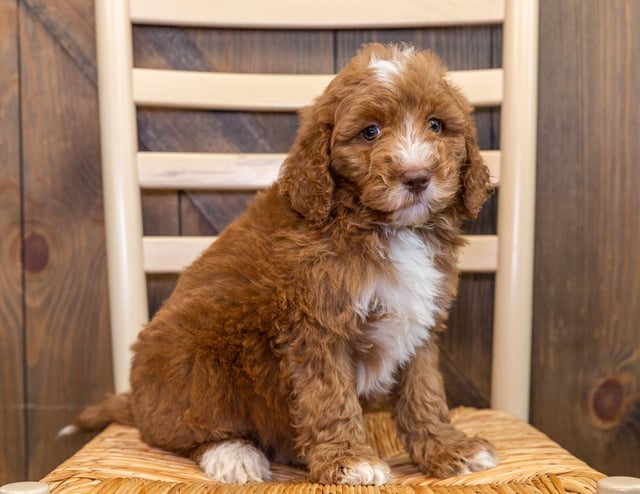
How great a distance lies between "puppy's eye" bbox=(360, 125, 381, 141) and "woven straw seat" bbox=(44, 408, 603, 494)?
605 millimetres

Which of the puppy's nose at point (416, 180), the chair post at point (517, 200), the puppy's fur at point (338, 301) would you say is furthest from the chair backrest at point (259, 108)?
the puppy's nose at point (416, 180)

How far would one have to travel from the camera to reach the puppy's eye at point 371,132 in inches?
50.5

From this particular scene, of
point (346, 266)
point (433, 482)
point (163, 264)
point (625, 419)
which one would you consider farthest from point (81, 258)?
point (625, 419)

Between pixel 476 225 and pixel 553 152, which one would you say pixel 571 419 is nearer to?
pixel 476 225

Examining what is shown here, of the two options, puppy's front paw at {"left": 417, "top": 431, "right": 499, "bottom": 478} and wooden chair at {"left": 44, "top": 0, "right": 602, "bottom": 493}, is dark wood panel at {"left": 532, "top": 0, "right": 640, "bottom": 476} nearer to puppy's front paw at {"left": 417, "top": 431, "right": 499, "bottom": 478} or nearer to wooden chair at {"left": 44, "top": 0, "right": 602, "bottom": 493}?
wooden chair at {"left": 44, "top": 0, "right": 602, "bottom": 493}

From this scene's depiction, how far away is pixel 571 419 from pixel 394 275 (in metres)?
1.01

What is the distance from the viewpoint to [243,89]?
1.77m

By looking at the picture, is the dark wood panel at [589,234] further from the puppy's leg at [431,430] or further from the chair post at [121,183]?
the chair post at [121,183]

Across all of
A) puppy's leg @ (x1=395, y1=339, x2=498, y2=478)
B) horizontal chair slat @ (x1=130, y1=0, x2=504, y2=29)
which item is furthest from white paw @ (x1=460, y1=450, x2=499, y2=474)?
horizontal chair slat @ (x1=130, y1=0, x2=504, y2=29)

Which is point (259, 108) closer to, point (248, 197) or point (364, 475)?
point (248, 197)

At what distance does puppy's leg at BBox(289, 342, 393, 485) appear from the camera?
1261 mm

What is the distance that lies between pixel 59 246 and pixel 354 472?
3.90 ft

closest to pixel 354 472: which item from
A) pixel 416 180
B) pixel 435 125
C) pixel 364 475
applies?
pixel 364 475

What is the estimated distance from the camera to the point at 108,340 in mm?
2051
